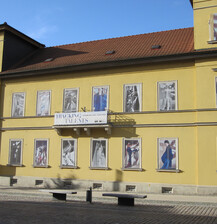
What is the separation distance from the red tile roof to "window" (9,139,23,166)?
190 inches

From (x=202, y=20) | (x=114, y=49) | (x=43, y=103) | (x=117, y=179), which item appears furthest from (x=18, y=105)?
(x=202, y=20)

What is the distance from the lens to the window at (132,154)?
707 inches

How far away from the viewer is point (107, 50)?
21.9 m

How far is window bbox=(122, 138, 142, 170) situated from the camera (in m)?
18.0

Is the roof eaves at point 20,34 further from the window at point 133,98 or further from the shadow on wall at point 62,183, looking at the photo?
the shadow on wall at point 62,183

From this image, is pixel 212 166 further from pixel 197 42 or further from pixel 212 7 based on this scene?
pixel 212 7

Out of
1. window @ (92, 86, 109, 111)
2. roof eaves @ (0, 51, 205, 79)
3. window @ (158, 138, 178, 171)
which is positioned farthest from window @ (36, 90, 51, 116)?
window @ (158, 138, 178, 171)

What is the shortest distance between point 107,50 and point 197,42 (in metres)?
6.61

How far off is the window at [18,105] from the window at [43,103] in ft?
4.17

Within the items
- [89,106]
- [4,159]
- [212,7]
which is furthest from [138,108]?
[4,159]

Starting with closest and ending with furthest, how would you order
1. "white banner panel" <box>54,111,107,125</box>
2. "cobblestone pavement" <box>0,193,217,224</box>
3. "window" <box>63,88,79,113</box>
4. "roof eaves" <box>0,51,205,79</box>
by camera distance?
"cobblestone pavement" <box>0,193,217,224</box> < "roof eaves" <box>0,51,205,79</box> < "white banner panel" <box>54,111,107,125</box> < "window" <box>63,88,79,113</box>

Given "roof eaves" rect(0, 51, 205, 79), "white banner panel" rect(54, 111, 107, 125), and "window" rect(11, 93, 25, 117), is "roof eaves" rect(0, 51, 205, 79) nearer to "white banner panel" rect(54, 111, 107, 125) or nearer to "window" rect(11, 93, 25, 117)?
"window" rect(11, 93, 25, 117)

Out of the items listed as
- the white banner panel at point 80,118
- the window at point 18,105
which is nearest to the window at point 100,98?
the white banner panel at point 80,118

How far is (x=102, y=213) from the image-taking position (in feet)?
34.6
